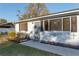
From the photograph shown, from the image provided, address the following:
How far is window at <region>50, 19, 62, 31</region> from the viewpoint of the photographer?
14.2 metres

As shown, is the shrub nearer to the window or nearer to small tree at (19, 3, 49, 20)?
small tree at (19, 3, 49, 20)

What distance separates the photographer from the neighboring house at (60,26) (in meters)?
13.0

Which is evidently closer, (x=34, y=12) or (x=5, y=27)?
(x=5, y=27)

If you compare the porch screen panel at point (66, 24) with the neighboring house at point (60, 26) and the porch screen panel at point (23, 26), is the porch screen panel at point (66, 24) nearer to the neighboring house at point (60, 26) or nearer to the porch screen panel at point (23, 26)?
the neighboring house at point (60, 26)

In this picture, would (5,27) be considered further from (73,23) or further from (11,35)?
(73,23)

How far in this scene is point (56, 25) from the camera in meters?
14.5

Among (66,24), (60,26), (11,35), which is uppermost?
(66,24)

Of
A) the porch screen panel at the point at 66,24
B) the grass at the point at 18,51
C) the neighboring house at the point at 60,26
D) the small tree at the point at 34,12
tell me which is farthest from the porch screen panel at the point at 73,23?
the small tree at the point at 34,12

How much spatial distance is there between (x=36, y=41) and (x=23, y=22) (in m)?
1.94

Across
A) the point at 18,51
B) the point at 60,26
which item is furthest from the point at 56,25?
the point at 18,51

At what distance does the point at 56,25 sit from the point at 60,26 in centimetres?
43

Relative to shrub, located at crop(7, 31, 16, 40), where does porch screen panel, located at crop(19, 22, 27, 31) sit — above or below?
above

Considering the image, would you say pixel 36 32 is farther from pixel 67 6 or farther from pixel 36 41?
pixel 67 6

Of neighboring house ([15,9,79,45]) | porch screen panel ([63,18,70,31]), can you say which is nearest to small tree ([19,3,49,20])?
neighboring house ([15,9,79,45])
